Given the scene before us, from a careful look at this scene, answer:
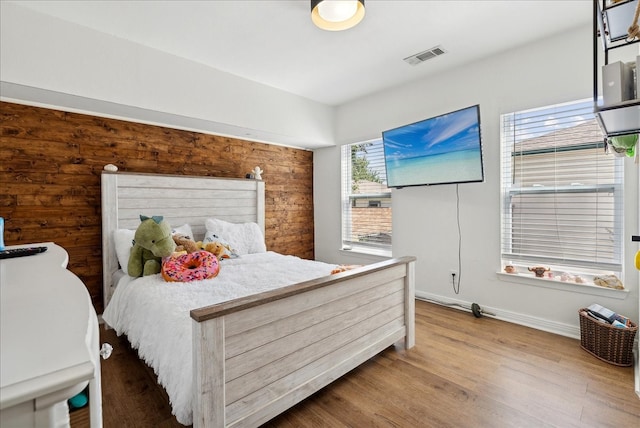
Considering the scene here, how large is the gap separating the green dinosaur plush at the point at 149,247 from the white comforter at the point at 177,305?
0.32 ft

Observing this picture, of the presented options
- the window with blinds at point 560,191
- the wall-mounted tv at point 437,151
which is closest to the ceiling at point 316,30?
the wall-mounted tv at point 437,151

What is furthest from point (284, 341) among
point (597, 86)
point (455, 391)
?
point (597, 86)

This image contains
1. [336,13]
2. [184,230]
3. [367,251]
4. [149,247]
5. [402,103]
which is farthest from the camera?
[367,251]

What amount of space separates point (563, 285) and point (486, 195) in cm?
100

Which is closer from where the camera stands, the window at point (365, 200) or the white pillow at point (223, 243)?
the white pillow at point (223, 243)

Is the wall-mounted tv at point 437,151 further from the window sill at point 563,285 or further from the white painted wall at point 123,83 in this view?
the white painted wall at point 123,83

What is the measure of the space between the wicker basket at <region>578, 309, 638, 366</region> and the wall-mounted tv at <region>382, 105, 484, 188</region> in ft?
4.50

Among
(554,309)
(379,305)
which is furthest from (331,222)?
(554,309)

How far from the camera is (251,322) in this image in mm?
1358

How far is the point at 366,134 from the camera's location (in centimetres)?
400

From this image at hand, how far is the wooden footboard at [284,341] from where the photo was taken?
1221 mm

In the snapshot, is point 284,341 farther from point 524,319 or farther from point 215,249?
point 524,319

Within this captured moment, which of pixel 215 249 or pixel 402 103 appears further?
pixel 402 103

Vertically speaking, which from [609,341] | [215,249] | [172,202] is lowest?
[609,341]
